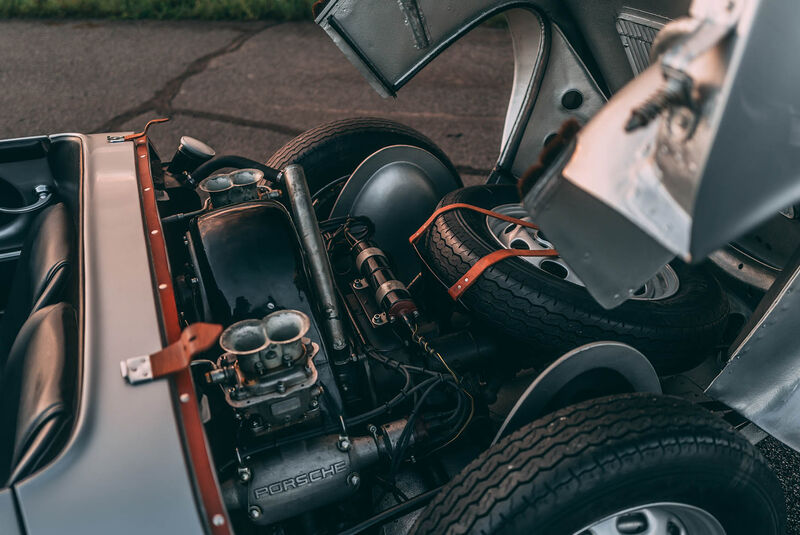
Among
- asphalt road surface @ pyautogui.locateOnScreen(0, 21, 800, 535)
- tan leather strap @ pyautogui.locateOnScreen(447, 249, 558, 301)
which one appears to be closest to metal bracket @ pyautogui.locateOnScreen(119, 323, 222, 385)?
tan leather strap @ pyautogui.locateOnScreen(447, 249, 558, 301)

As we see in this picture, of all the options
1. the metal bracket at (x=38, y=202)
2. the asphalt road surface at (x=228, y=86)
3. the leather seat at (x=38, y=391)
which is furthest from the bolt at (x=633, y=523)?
the asphalt road surface at (x=228, y=86)

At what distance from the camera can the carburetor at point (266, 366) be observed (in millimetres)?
1457

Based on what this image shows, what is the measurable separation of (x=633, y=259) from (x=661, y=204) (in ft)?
0.53

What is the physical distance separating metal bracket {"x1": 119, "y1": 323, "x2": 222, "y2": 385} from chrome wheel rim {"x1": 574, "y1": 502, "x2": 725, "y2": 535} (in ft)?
3.23

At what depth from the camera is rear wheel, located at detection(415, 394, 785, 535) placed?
1389mm

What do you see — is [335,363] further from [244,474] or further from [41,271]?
[41,271]

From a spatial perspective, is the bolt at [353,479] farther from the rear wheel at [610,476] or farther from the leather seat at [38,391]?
the leather seat at [38,391]

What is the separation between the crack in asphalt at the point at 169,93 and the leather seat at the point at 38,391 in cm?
343

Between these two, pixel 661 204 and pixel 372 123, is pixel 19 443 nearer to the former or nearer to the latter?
pixel 661 204

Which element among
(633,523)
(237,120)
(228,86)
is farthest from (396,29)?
(228,86)

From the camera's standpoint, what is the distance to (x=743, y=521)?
1.58 metres

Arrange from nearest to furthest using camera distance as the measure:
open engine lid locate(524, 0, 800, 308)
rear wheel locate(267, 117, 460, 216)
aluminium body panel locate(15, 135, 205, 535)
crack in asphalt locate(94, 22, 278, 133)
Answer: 1. open engine lid locate(524, 0, 800, 308)
2. aluminium body panel locate(15, 135, 205, 535)
3. rear wheel locate(267, 117, 460, 216)
4. crack in asphalt locate(94, 22, 278, 133)

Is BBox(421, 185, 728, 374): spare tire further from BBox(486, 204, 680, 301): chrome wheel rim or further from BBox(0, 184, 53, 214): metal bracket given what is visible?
BBox(0, 184, 53, 214): metal bracket

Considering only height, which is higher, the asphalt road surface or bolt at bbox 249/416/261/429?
the asphalt road surface
